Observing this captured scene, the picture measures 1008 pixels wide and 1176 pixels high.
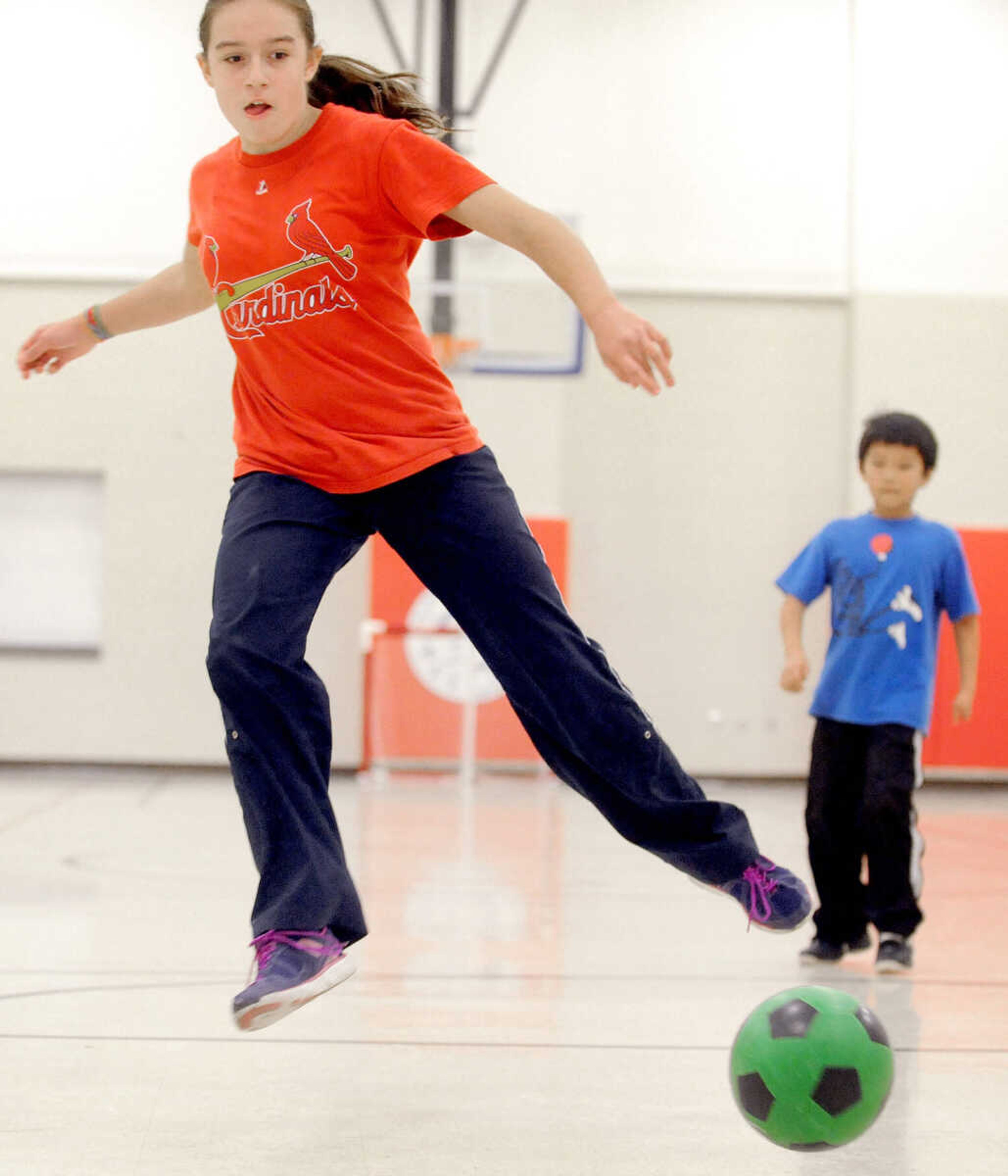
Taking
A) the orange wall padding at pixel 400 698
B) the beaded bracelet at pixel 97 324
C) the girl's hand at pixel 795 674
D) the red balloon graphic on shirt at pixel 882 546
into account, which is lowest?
the orange wall padding at pixel 400 698

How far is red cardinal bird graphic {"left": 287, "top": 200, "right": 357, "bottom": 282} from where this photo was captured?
2494 millimetres

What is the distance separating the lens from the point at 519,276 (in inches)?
321

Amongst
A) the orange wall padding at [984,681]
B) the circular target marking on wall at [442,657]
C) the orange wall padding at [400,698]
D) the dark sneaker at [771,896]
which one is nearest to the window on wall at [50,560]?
the orange wall padding at [400,698]

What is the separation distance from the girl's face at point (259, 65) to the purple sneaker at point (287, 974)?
1.33 m

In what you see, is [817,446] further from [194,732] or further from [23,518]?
[23,518]

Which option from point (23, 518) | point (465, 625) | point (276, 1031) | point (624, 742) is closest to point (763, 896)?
point (624, 742)

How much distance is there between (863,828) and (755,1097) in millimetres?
1806

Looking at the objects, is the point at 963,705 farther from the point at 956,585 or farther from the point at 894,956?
the point at 894,956

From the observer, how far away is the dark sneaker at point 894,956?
383 cm

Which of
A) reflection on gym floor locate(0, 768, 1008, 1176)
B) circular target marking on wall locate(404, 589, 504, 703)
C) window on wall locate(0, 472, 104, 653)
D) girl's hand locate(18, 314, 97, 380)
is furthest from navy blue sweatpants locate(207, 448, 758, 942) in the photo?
window on wall locate(0, 472, 104, 653)

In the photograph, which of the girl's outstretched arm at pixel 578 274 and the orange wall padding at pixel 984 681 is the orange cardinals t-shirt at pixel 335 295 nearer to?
the girl's outstretched arm at pixel 578 274

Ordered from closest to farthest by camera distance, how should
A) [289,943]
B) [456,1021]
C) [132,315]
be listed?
[289,943]
[132,315]
[456,1021]

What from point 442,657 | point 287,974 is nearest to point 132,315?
point 287,974

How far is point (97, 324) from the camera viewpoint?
3.00m
